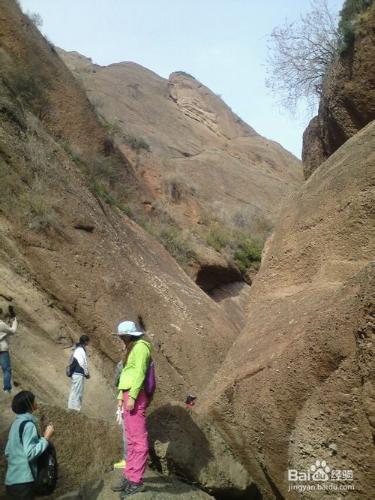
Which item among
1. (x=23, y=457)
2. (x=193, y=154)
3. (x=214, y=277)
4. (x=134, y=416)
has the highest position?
(x=193, y=154)

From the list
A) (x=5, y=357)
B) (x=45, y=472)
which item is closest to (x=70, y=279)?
(x=5, y=357)

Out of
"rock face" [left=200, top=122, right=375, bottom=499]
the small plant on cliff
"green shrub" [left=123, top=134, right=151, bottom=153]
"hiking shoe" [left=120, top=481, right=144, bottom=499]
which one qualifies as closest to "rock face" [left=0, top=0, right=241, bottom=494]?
"hiking shoe" [left=120, top=481, right=144, bottom=499]

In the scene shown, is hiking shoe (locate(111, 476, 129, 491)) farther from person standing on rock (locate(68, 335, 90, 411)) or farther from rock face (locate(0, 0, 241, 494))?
person standing on rock (locate(68, 335, 90, 411))

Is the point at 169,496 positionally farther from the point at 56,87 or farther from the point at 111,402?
the point at 56,87

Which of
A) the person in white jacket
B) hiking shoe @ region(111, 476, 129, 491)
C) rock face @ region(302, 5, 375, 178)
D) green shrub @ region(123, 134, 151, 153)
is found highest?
green shrub @ region(123, 134, 151, 153)

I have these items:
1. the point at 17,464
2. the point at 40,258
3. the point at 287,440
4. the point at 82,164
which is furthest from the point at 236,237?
the point at 17,464

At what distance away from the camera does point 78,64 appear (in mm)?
38594

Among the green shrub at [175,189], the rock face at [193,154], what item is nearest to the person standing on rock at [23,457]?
the rock face at [193,154]

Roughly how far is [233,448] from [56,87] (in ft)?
41.5

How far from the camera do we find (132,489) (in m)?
4.76

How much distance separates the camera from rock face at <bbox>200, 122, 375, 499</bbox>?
15.3 ft

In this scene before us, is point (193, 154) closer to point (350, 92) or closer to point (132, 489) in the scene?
point (350, 92)

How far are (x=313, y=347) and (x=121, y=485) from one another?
6.99 ft

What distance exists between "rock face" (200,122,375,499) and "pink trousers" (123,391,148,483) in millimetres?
1378
